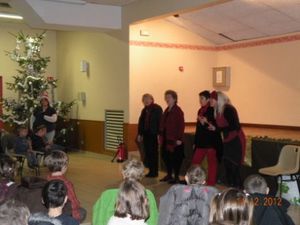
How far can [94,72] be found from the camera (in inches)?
400

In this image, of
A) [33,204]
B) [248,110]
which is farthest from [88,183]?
[248,110]

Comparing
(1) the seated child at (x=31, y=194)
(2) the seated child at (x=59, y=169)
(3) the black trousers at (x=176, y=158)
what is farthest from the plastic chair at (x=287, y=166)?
(1) the seated child at (x=31, y=194)

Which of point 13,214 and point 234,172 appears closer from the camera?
point 13,214

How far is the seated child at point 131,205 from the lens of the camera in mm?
2379

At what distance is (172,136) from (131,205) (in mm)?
4369

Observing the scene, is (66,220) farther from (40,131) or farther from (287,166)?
(40,131)

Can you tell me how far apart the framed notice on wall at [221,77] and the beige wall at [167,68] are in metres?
0.15

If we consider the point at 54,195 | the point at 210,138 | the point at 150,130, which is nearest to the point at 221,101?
the point at 210,138

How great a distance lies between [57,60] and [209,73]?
4.23 metres

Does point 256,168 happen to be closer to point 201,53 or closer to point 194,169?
point 194,169

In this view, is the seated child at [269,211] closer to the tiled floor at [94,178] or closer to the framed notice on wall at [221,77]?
the tiled floor at [94,178]

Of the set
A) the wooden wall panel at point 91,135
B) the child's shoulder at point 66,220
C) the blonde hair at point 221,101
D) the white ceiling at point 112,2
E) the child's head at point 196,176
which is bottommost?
the wooden wall panel at point 91,135

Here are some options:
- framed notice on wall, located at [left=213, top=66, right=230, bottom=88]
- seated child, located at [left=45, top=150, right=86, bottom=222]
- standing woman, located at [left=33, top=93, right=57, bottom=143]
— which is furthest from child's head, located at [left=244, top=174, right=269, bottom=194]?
framed notice on wall, located at [left=213, top=66, right=230, bottom=88]

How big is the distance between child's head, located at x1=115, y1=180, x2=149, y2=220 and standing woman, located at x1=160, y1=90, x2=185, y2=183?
14.1 ft
